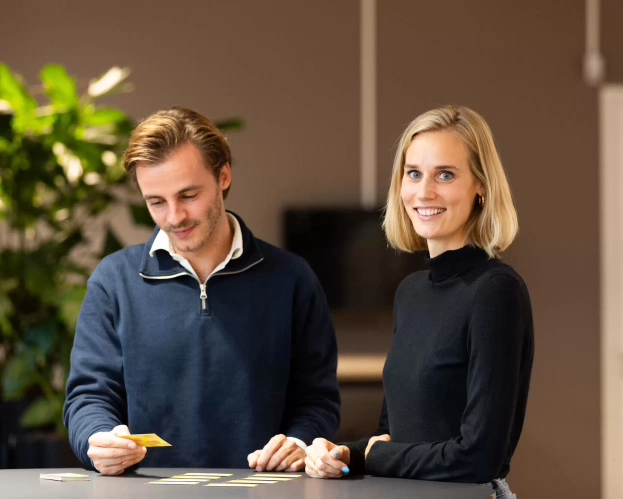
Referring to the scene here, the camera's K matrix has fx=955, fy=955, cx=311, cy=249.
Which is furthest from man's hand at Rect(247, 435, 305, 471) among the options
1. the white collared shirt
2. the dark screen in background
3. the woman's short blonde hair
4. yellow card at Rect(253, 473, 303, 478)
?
the dark screen in background

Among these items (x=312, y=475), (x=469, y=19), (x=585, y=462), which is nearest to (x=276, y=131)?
(x=469, y=19)

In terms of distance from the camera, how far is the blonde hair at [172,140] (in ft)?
6.93

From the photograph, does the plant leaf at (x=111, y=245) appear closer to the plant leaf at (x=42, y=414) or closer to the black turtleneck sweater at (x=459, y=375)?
the plant leaf at (x=42, y=414)

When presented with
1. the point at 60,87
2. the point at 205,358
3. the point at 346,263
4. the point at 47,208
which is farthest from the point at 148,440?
the point at 346,263

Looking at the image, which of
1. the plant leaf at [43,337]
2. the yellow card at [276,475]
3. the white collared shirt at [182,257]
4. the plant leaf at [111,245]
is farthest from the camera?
the plant leaf at [111,245]

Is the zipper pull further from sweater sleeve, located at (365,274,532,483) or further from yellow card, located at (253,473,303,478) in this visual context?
sweater sleeve, located at (365,274,532,483)

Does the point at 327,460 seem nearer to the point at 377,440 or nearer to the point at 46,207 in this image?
the point at 377,440

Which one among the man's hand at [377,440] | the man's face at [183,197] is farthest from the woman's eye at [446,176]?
the man's face at [183,197]

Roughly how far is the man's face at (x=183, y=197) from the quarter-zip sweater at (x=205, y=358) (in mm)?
97

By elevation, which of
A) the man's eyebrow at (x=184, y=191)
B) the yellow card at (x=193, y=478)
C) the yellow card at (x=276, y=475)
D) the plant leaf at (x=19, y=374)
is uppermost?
the man's eyebrow at (x=184, y=191)

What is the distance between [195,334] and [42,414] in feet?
6.55

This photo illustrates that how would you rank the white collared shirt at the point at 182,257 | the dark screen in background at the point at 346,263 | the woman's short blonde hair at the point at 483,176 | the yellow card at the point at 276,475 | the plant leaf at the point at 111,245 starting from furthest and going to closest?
the dark screen in background at the point at 346,263, the plant leaf at the point at 111,245, the white collared shirt at the point at 182,257, the yellow card at the point at 276,475, the woman's short blonde hair at the point at 483,176

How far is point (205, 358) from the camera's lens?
2.09 meters

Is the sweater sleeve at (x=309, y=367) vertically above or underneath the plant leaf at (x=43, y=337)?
above
